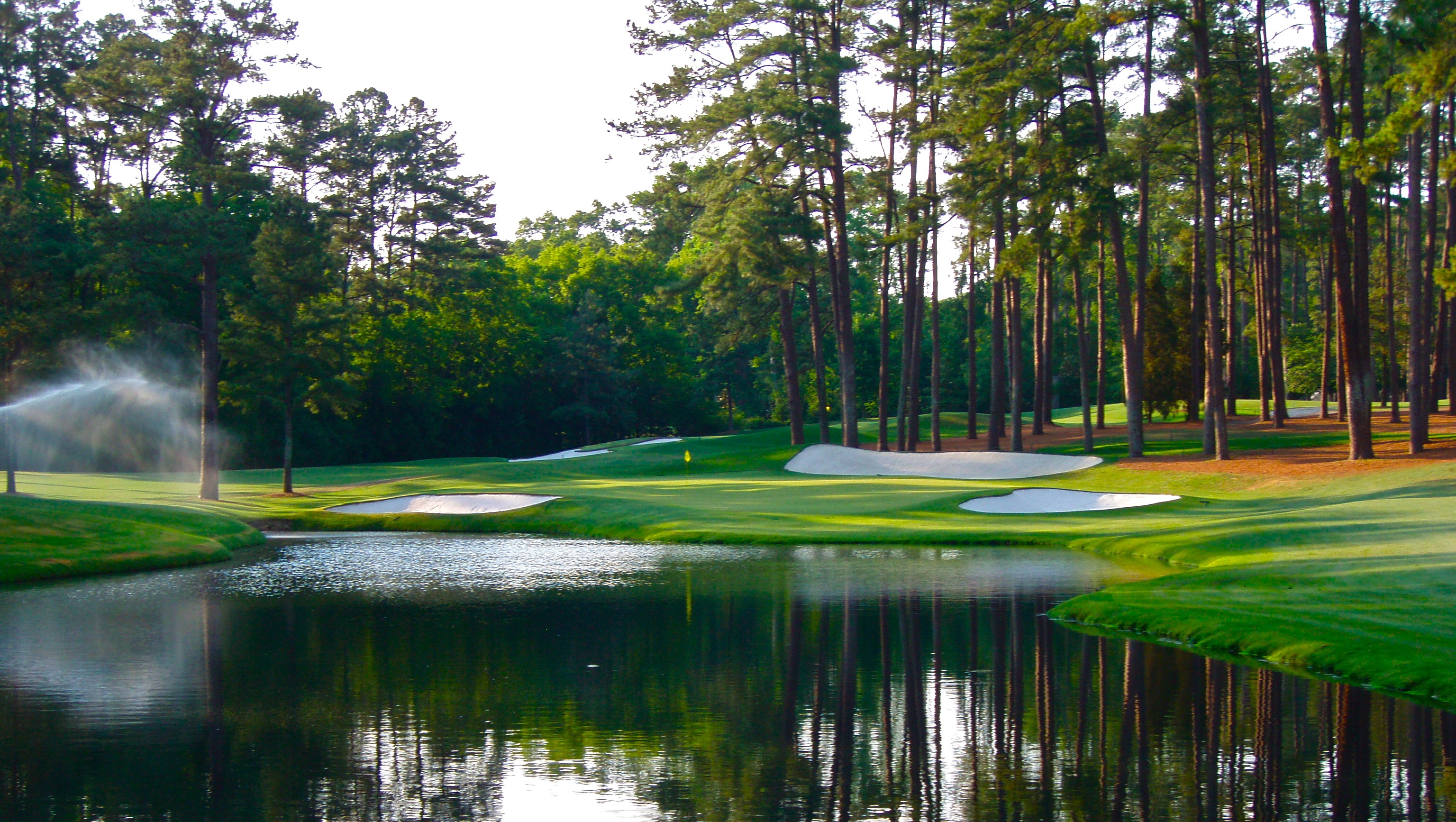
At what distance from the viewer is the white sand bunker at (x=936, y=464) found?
3662 centimetres

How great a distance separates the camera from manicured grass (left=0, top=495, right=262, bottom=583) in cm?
2062

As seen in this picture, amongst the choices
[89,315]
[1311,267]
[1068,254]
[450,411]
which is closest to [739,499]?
[1068,254]

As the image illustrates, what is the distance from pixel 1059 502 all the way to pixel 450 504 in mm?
17274

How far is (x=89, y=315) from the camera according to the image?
3728cm

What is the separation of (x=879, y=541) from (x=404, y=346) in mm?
46602

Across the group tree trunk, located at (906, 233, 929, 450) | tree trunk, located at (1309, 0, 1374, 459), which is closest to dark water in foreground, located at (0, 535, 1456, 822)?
tree trunk, located at (1309, 0, 1374, 459)

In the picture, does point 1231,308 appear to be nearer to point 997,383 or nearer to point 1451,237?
point 1451,237

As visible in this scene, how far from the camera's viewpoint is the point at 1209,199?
31.2 metres

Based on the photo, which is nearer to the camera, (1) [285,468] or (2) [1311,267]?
(1) [285,468]

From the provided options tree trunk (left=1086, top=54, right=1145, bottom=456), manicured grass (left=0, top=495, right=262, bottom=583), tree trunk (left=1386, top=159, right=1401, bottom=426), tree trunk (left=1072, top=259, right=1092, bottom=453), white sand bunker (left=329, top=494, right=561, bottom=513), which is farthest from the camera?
tree trunk (left=1386, top=159, right=1401, bottom=426)

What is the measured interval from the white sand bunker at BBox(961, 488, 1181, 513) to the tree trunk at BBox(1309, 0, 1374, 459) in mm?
5048

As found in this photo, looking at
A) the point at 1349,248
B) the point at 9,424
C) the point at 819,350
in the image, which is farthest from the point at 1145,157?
the point at 9,424

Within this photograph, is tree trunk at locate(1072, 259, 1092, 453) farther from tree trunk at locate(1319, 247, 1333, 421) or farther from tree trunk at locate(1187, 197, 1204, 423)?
tree trunk at locate(1319, 247, 1333, 421)

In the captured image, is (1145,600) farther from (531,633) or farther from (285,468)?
(285,468)
